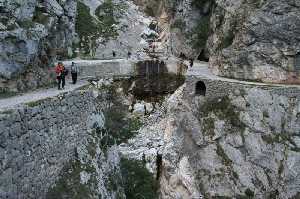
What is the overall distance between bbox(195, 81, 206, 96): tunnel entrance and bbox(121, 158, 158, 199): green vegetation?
6863 millimetres

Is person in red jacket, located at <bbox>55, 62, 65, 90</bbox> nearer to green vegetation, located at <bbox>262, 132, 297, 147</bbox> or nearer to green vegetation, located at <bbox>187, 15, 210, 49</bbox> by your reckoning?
green vegetation, located at <bbox>262, 132, 297, 147</bbox>

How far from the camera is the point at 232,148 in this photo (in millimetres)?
→ 30016

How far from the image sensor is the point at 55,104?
1828 cm

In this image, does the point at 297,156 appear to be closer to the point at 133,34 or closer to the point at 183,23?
the point at 183,23

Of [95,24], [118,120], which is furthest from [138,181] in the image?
[95,24]

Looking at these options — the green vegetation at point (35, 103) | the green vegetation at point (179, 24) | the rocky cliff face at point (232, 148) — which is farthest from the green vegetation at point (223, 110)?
the green vegetation at point (35, 103)

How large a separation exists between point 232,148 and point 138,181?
20.6 ft

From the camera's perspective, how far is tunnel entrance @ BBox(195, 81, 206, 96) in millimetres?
33978

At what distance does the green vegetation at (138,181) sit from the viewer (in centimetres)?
2823

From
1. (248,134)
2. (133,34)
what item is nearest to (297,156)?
(248,134)

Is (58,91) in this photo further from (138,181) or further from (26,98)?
(138,181)

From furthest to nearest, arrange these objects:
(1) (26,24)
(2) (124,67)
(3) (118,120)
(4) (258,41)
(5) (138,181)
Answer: (2) (124,67), (3) (118,120), (4) (258,41), (5) (138,181), (1) (26,24)

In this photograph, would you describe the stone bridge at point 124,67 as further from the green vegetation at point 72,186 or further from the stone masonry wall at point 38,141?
the green vegetation at point 72,186

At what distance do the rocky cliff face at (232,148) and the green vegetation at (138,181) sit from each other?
24.1 inches
